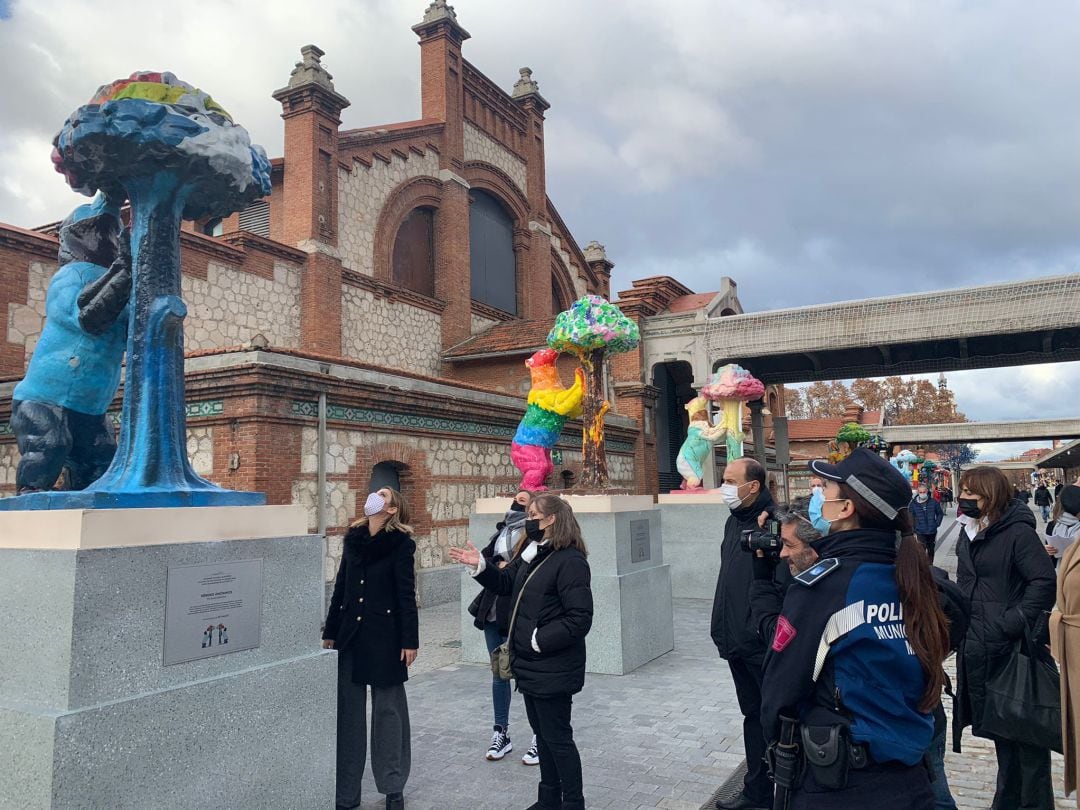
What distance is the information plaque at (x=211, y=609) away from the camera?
3309 millimetres

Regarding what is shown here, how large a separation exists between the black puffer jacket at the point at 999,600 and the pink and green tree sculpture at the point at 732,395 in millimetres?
8909

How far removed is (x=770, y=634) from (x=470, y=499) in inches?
427

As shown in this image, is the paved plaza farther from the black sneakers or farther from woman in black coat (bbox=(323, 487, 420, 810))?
woman in black coat (bbox=(323, 487, 420, 810))

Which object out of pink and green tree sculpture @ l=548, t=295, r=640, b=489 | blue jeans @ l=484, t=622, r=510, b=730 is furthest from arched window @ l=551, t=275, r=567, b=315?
blue jeans @ l=484, t=622, r=510, b=730

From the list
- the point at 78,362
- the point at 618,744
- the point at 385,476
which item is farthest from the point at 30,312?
the point at 618,744

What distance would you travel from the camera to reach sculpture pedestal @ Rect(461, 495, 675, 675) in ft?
25.0

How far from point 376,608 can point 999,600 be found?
3.40 meters

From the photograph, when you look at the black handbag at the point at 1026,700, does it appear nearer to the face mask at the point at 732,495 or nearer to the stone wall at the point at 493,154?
the face mask at the point at 732,495

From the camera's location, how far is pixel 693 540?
41.1 ft

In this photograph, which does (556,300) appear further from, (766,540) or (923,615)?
(923,615)

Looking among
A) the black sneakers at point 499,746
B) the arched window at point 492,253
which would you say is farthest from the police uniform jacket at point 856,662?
the arched window at point 492,253

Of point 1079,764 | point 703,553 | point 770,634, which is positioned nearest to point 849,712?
point 770,634

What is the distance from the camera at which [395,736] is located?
433 cm

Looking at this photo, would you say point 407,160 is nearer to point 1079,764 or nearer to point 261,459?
point 261,459
